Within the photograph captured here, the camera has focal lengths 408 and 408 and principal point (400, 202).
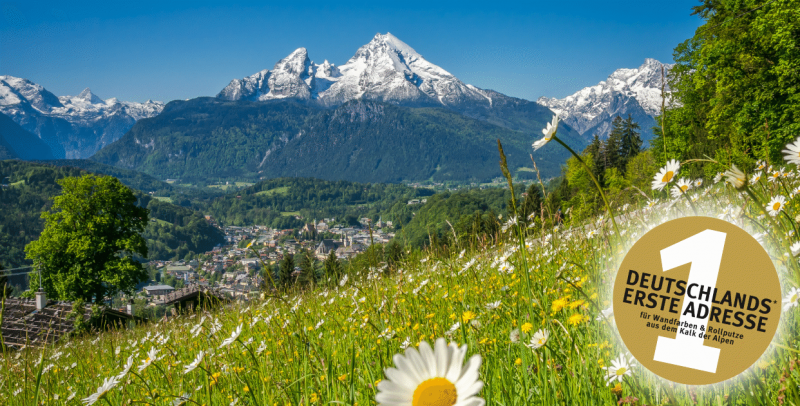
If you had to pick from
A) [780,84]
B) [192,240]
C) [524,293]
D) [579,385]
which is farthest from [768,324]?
[192,240]

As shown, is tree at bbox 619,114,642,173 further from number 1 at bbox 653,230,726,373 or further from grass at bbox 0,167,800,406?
number 1 at bbox 653,230,726,373

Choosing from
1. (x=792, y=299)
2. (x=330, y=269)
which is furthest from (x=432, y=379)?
(x=330, y=269)

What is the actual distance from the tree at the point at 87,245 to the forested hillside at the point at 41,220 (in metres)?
77.4

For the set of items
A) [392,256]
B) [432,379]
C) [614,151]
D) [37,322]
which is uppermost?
[614,151]

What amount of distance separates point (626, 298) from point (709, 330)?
0.51ft

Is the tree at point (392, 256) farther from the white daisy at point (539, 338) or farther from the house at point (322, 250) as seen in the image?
the white daisy at point (539, 338)

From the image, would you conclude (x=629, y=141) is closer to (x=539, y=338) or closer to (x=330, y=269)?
(x=330, y=269)

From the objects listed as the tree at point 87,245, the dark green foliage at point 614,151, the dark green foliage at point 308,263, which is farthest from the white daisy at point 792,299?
the dark green foliage at point 614,151

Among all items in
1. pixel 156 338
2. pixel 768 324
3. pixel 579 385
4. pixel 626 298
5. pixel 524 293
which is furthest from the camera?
pixel 156 338

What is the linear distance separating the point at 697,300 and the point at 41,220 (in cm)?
14174

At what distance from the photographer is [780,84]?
43.0 ft

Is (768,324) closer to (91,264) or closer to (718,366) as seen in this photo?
(718,366)

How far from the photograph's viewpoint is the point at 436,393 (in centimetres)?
64

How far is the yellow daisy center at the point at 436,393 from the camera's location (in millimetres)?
635
